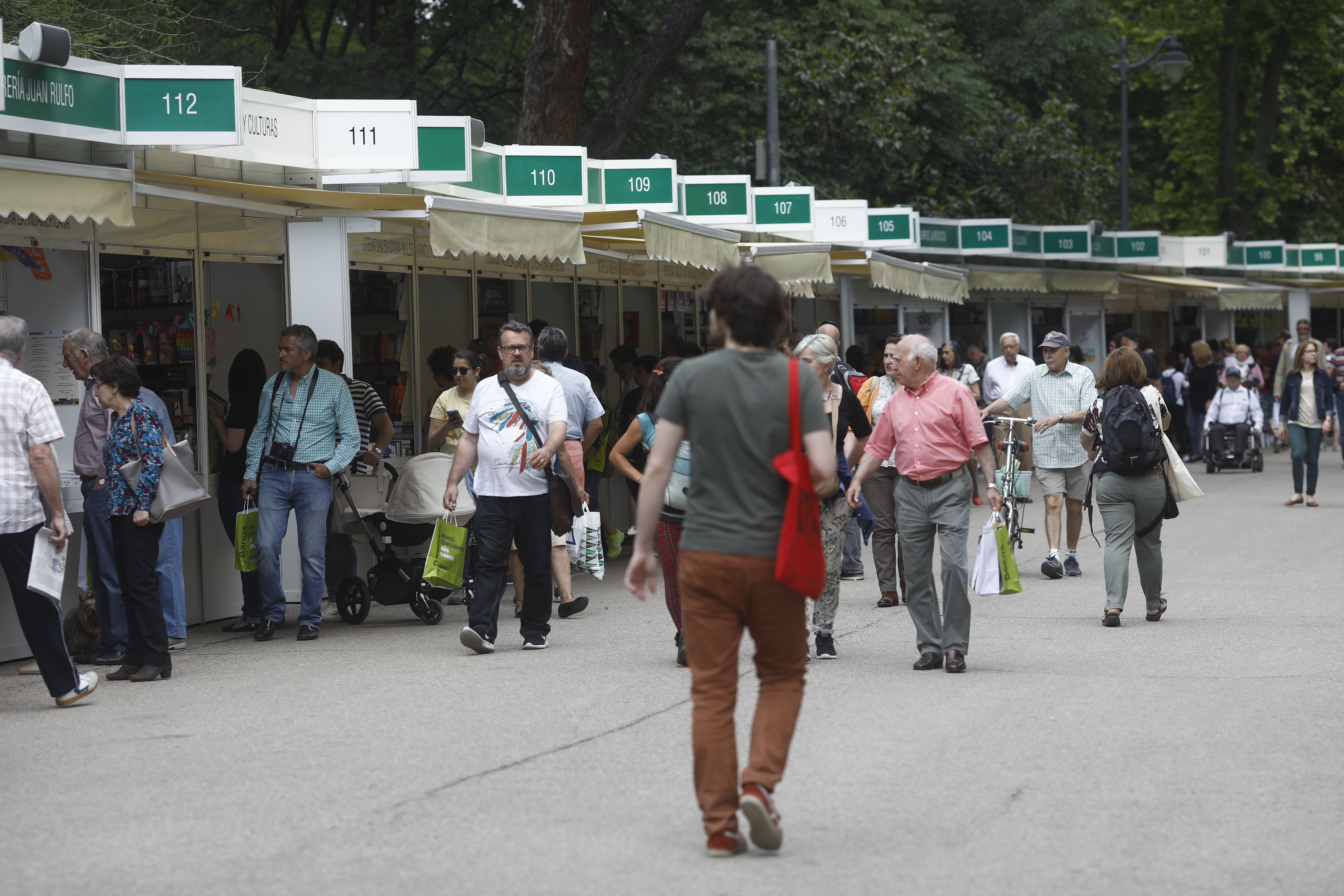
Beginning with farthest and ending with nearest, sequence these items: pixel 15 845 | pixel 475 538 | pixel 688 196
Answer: pixel 688 196 → pixel 475 538 → pixel 15 845

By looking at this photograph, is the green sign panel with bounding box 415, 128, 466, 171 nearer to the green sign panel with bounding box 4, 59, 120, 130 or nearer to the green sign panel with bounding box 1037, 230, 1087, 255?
the green sign panel with bounding box 4, 59, 120, 130

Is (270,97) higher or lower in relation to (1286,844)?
higher

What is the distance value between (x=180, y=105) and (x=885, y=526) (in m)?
5.16

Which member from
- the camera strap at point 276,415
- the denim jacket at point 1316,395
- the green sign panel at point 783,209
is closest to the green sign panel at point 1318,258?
the denim jacket at point 1316,395

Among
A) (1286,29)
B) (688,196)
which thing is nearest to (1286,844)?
(688,196)

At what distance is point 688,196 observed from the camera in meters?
15.5

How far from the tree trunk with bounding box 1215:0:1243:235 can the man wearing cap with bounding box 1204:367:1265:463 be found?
14.4m

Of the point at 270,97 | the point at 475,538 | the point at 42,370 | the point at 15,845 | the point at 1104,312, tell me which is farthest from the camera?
the point at 1104,312

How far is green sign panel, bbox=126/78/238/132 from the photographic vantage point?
8.67 m

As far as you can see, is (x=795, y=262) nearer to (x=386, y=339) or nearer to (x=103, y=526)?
(x=386, y=339)

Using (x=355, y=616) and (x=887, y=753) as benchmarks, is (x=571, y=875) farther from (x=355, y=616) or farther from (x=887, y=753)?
(x=355, y=616)

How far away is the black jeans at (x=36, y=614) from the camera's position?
7.27 m

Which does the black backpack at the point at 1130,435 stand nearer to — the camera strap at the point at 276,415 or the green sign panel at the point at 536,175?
the camera strap at the point at 276,415

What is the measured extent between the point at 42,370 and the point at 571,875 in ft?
20.1
